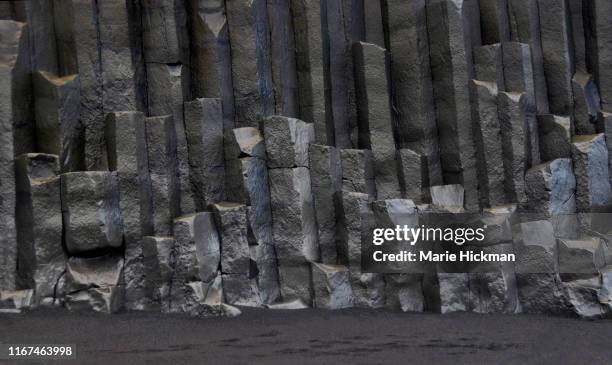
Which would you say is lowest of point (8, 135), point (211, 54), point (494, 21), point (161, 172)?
point (161, 172)

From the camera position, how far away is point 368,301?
8.91 metres

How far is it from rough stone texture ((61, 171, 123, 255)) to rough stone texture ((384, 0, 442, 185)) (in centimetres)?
324

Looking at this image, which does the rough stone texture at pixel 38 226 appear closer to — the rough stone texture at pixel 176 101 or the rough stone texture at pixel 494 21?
the rough stone texture at pixel 176 101

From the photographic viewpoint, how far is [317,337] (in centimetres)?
736

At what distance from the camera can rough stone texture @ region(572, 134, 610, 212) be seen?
9336mm

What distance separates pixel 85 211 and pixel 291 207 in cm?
197

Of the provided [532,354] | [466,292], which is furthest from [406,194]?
[532,354]

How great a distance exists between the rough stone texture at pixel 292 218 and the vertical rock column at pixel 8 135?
8.19 ft

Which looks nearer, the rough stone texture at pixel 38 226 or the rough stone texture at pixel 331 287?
the rough stone texture at pixel 38 226

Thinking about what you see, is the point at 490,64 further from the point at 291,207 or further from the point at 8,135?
the point at 8,135

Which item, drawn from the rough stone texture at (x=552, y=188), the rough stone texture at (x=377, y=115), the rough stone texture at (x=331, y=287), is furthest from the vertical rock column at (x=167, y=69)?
the rough stone texture at (x=552, y=188)

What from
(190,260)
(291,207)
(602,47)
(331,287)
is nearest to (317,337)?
(331,287)

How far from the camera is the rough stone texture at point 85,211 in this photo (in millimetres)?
8484

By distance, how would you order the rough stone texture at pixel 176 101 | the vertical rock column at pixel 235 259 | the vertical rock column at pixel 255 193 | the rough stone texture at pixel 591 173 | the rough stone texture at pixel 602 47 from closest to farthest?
the vertical rock column at pixel 235 259 → the vertical rock column at pixel 255 193 → the rough stone texture at pixel 176 101 → the rough stone texture at pixel 591 173 → the rough stone texture at pixel 602 47
